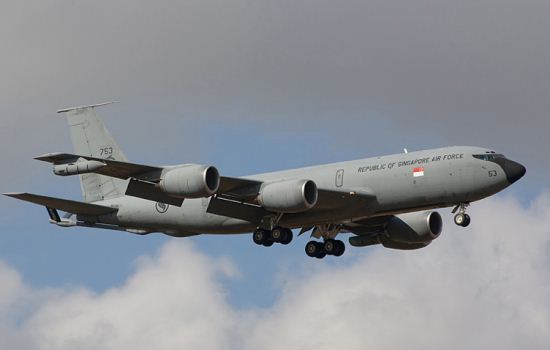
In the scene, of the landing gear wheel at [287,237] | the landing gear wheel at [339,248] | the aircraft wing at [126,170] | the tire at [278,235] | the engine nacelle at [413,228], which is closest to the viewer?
the aircraft wing at [126,170]

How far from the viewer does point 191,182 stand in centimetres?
6438

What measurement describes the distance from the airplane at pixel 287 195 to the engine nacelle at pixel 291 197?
0.05 m

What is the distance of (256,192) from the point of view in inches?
2662

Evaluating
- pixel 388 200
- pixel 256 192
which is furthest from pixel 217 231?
pixel 388 200

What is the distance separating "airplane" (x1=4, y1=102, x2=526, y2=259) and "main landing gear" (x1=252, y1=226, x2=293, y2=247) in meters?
0.05

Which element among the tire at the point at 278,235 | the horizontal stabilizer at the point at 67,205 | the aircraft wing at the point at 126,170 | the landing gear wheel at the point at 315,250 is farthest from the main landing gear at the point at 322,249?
the aircraft wing at the point at 126,170

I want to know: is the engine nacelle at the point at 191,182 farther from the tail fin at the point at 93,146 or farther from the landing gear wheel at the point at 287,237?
the tail fin at the point at 93,146

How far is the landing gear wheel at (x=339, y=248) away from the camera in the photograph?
2874 inches

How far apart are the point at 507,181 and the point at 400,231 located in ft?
31.2

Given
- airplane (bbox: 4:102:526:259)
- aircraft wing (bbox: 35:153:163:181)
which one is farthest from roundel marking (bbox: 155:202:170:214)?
aircraft wing (bbox: 35:153:163:181)

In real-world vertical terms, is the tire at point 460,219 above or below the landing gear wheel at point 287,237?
above

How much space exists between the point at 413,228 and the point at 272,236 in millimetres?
9160

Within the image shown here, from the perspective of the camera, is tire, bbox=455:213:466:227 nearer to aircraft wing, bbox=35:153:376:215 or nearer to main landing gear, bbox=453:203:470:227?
main landing gear, bbox=453:203:470:227

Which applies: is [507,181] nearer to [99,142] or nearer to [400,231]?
[400,231]
